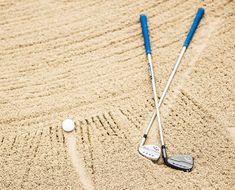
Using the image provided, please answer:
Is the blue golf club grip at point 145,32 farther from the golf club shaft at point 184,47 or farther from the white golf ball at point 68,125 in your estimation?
the white golf ball at point 68,125

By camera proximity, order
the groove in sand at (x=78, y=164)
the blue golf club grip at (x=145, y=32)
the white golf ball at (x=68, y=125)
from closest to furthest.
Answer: the groove in sand at (x=78, y=164)
the white golf ball at (x=68, y=125)
the blue golf club grip at (x=145, y=32)

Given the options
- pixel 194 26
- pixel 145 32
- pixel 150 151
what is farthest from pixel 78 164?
pixel 194 26

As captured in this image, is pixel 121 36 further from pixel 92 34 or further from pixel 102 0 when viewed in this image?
pixel 102 0

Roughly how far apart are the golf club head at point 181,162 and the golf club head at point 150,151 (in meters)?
0.10

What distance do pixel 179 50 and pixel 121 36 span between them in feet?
2.00

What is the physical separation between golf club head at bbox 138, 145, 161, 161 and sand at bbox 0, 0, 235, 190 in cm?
4

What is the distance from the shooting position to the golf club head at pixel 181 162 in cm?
274

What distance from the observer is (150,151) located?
2.83 meters

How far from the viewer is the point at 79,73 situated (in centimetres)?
344

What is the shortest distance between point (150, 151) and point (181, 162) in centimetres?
25

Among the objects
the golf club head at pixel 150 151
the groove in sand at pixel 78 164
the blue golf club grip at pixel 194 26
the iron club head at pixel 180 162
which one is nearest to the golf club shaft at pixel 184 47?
the blue golf club grip at pixel 194 26

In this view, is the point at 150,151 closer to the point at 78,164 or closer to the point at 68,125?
the point at 78,164

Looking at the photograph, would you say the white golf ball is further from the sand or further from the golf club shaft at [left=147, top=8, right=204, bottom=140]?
the golf club shaft at [left=147, top=8, right=204, bottom=140]

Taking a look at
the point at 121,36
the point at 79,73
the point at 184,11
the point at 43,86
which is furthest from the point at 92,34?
the point at 184,11
